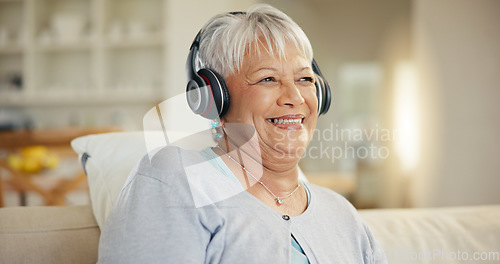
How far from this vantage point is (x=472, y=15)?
109 inches

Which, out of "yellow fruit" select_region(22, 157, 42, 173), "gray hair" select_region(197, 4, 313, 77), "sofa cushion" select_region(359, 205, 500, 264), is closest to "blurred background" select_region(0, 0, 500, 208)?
"yellow fruit" select_region(22, 157, 42, 173)

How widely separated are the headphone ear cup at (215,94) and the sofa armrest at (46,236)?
344mm

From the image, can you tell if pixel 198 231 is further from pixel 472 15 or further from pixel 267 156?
pixel 472 15

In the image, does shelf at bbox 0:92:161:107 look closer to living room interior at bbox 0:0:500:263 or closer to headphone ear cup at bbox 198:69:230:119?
living room interior at bbox 0:0:500:263

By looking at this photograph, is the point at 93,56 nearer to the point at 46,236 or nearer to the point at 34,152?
the point at 34,152

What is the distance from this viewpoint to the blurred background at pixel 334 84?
8.82ft

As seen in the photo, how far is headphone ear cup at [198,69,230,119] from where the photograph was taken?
82 cm

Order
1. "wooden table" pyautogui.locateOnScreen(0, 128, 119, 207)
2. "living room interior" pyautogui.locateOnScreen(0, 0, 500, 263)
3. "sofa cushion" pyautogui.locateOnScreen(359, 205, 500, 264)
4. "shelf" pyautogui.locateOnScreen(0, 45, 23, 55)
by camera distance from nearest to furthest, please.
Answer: "sofa cushion" pyautogui.locateOnScreen(359, 205, 500, 264) → "wooden table" pyautogui.locateOnScreen(0, 128, 119, 207) → "living room interior" pyautogui.locateOnScreen(0, 0, 500, 263) → "shelf" pyautogui.locateOnScreen(0, 45, 23, 55)

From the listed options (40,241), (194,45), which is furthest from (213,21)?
(40,241)

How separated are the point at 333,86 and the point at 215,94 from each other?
4.41 metres

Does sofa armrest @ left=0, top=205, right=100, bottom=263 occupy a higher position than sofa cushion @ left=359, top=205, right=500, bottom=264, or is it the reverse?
sofa armrest @ left=0, top=205, right=100, bottom=263

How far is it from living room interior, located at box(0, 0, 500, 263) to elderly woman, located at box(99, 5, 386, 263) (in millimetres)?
307

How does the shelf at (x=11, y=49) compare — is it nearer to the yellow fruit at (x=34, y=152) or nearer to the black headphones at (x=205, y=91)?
the yellow fruit at (x=34, y=152)

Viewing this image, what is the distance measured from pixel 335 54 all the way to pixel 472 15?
7.62 ft
